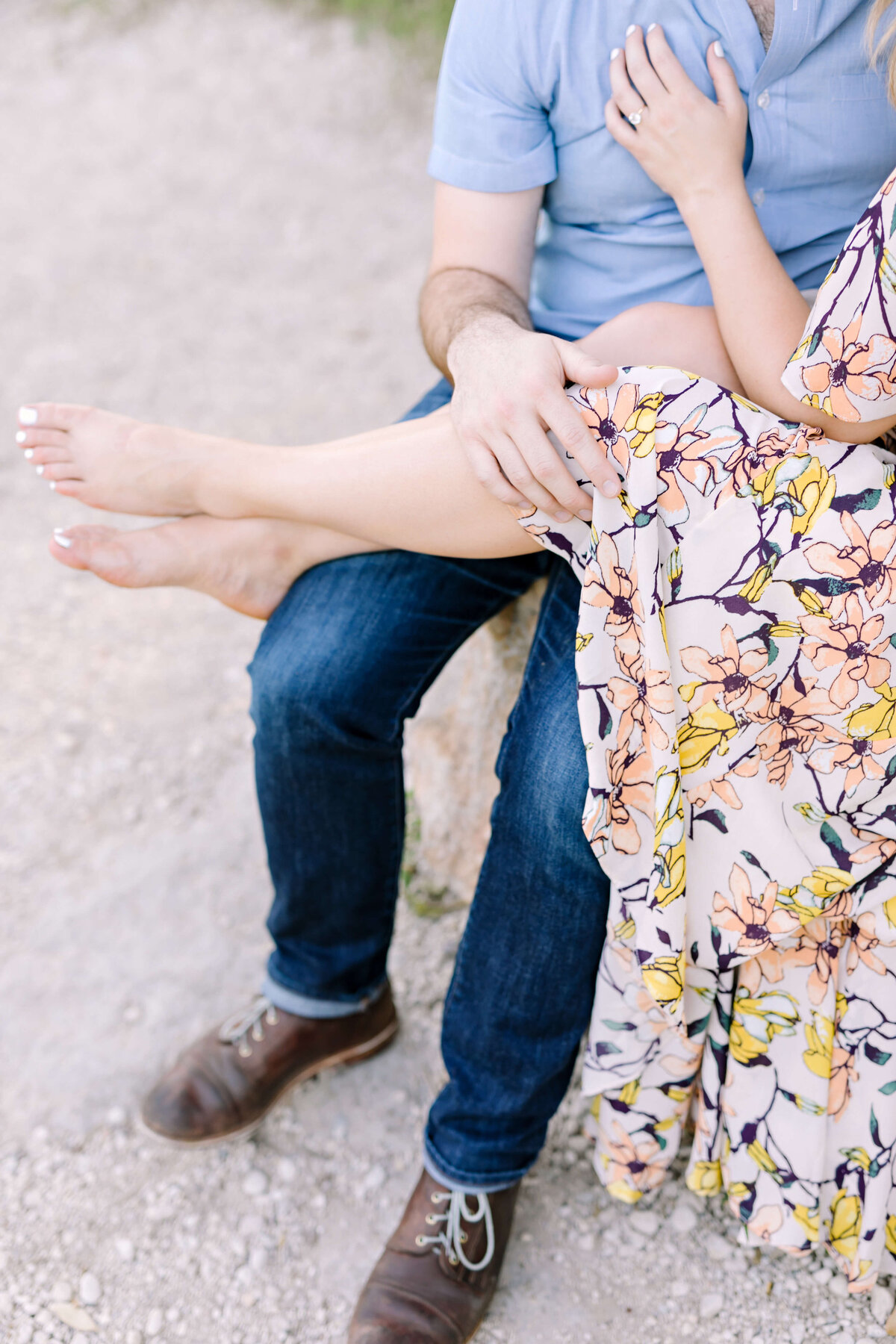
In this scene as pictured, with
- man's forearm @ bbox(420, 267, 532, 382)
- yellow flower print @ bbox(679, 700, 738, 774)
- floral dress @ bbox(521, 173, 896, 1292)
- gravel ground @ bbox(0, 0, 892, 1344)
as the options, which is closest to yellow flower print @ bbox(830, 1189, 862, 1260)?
floral dress @ bbox(521, 173, 896, 1292)

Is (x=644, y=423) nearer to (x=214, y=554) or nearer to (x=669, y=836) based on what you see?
(x=669, y=836)

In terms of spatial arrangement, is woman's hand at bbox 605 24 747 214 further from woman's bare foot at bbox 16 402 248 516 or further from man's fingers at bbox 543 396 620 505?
woman's bare foot at bbox 16 402 248 516

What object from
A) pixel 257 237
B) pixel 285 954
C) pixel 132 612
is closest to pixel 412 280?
pixel 257 237

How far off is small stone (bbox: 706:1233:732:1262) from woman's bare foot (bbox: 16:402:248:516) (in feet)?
3.78

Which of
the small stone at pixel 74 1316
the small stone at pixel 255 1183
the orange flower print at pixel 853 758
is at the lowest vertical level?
the small stone at pixel 74 1316

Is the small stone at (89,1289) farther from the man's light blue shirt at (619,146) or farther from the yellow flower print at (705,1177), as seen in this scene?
the man's light blue shirt at (619,146)

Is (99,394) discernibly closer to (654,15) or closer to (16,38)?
(654,15)

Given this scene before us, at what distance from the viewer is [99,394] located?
3.30 metres

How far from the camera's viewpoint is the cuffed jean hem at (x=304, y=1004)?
1511 mm

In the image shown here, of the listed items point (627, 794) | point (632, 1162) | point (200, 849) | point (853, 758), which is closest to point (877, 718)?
point (853, 758)

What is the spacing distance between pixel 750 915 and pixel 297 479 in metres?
0.73

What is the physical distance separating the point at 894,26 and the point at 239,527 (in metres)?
0.93

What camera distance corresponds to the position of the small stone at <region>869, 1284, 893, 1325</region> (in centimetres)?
128

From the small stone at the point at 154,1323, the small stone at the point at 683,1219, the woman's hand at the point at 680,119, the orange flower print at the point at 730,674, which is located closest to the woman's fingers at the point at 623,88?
the woman's hand at the point at 680,119
